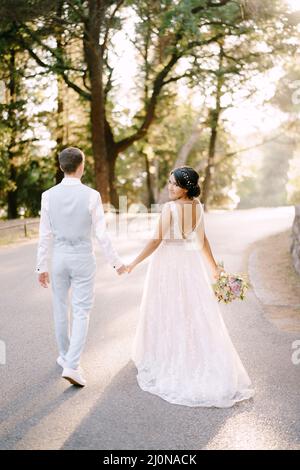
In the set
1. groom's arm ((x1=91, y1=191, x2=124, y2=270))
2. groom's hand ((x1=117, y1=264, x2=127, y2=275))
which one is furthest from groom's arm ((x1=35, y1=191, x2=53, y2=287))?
groom's hand ((x1=117, y1=264, x2=127, y2=275))

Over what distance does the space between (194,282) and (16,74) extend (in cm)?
2323

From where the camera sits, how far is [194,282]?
18.0ft

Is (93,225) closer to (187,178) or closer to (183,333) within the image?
(187,178)

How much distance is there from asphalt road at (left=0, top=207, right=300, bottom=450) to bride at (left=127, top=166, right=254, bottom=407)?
0.22 meters

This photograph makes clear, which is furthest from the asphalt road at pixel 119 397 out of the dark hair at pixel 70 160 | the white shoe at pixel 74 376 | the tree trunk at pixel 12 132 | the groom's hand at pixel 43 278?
the tree trunk at pixel 12 132

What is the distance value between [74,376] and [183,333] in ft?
3.63

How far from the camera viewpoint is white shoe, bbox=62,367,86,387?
514 cm

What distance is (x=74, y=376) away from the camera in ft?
16.9

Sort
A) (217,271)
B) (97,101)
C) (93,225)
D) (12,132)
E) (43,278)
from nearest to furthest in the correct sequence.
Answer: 1. (93,225)
2. (43,278)
3. (217,271)
4. (97,101)
5. (12,132)

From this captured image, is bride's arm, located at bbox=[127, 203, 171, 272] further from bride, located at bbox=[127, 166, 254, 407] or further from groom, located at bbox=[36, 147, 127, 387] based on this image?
groom, located at bbox=[36, 147, 127, 387]

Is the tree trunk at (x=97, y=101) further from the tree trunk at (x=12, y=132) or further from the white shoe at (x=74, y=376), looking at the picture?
the white shoe at (x=74, y=376)

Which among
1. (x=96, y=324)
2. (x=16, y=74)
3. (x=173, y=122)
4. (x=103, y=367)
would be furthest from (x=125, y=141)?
(x=103, y=367)

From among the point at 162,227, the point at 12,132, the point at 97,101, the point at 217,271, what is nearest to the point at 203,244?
the point at 217,271
